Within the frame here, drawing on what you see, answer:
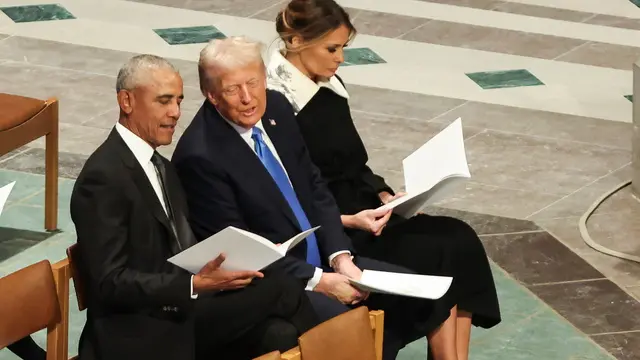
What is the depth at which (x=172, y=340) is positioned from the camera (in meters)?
3.28

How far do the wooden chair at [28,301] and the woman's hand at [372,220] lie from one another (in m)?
1.07

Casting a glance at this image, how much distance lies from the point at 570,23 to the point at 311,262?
190 inches

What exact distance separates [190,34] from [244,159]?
4.12 meters

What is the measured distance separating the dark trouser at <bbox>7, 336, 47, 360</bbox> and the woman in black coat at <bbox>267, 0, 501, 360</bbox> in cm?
104


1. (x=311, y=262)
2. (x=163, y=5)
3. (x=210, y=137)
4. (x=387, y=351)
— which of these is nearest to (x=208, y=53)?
(x=210, y=137)

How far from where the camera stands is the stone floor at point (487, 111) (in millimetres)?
4887

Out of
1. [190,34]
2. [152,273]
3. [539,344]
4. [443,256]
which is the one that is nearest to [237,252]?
[152,273]

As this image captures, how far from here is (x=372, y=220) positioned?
3975 millimetres

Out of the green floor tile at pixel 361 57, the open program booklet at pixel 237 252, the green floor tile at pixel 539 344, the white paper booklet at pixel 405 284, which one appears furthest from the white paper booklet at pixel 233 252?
the green floor tile at pixel 361 57

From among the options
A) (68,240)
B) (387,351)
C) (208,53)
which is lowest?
(68,240)

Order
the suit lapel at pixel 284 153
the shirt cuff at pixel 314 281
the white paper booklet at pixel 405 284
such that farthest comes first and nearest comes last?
the suit lapel at pixel 284 153 → the shirt cuff at pixel 314 281 → the white paper booklet at pixel 405 284

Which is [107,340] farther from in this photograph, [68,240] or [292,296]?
[68,240]

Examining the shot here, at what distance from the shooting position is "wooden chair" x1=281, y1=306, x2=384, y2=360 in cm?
316

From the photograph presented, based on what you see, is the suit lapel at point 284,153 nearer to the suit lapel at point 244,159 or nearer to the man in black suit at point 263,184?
the man in black suit at point 263,184
